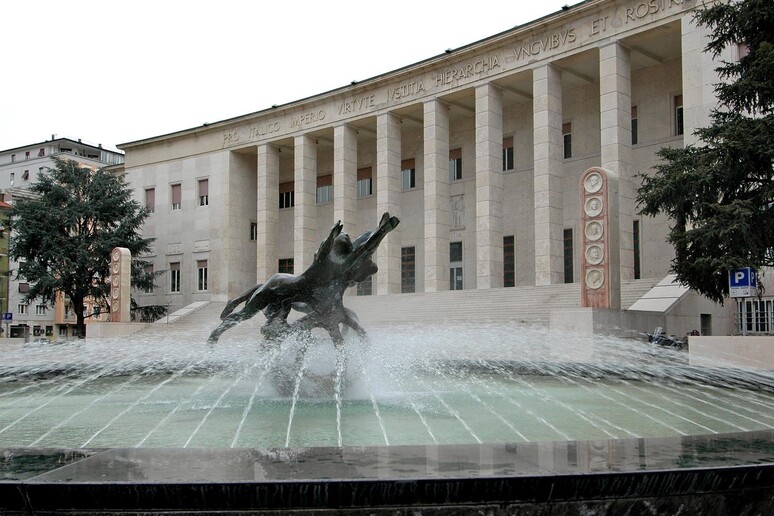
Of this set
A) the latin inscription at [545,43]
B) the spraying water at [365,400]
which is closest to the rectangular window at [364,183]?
the latin inscription at [545,43]

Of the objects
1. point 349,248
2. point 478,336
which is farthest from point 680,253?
point 349,248

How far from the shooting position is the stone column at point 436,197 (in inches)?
1345

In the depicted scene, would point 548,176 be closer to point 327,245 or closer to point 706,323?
point 706,323

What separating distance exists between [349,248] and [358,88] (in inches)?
1176

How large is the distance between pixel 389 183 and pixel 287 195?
12.3 metres

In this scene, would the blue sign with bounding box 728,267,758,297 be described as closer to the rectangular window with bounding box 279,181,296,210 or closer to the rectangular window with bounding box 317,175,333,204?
the rectangular window with bounding box 317,175,333,204

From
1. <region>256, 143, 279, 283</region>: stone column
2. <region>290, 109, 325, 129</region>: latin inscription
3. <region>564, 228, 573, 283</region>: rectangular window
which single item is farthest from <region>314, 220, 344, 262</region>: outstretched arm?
<region>256, 143, 279, 283</region>: stone column

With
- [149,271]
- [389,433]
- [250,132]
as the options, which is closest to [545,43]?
[250,132]

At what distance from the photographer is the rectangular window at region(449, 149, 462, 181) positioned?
39625 millimetres

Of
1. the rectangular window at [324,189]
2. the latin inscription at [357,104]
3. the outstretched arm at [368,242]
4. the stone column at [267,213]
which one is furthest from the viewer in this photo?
the rectangular window at [324,189]

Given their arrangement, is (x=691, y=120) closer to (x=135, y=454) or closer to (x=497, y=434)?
(x=497, y=434)

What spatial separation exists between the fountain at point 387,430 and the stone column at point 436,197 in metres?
15.5

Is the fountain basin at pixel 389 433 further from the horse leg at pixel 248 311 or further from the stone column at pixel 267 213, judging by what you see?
the stone column at pixel 267 213

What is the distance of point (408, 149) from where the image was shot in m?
41.5
